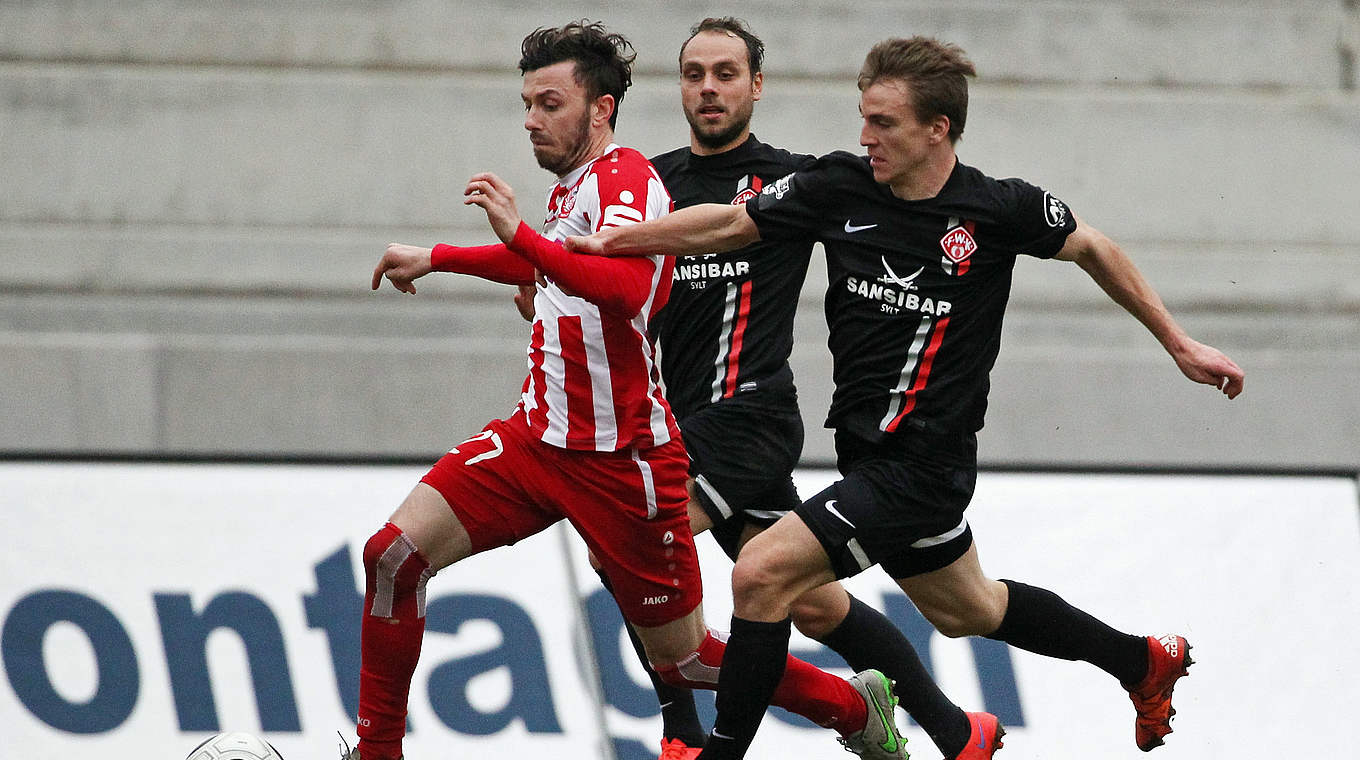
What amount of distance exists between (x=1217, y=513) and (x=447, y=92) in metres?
4.23

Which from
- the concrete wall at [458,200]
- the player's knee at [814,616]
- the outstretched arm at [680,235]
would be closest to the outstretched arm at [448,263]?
the outstretched arm at [680,235]

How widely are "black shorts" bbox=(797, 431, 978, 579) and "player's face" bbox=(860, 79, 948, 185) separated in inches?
28.2

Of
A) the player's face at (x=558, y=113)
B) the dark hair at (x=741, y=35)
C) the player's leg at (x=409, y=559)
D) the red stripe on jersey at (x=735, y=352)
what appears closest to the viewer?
the player's leg at (x=409, y=559)

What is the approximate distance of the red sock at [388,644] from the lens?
3998mm

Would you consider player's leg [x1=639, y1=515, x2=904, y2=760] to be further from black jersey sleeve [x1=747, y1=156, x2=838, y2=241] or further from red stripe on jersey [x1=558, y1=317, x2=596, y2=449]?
black jersey sleeve [x1=747, y1=156, x2=838, y2=241]

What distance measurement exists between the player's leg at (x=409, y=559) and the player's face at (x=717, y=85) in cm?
130

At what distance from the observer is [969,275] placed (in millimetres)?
4086

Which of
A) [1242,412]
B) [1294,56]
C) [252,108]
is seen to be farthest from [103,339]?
[1294,56]

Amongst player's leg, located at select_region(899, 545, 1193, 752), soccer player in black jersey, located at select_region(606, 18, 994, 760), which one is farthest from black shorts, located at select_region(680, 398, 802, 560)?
player's leg, located at select_region(899, 545, 1193, 752)

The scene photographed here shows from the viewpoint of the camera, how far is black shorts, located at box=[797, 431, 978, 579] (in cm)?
403

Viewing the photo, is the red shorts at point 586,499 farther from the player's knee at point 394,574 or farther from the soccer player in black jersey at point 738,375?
the soccer player in black jersey at point 738,375

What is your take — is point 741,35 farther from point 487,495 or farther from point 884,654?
point 884,654

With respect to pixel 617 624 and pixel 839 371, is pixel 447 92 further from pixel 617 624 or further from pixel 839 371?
pixel 839 371

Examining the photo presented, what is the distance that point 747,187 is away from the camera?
476cm
